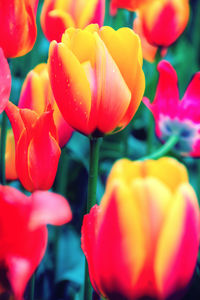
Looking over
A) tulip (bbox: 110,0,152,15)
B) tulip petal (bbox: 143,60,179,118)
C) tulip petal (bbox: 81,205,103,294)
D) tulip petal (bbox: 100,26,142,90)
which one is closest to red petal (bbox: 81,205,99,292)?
tulip petal (bbox: 81,205,103,294)

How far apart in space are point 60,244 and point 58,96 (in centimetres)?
50

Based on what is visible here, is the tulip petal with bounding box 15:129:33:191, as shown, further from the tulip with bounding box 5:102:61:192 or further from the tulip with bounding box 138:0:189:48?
the tulip with bounding box 138:0:189:48

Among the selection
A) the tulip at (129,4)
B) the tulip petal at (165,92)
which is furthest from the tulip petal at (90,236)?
the tulip at (129,4)

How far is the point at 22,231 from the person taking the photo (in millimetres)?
266

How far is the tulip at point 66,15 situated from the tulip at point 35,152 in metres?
0.15

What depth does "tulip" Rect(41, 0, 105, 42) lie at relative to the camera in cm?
49

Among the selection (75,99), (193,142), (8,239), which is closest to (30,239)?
(8,239)

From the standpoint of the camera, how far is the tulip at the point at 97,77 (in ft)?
1.14

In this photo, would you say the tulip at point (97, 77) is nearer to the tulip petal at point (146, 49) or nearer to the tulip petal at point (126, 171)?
the tulip petal at point (126, 171)

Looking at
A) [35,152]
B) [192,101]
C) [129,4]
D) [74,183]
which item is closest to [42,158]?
[35,152]

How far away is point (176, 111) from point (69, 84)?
235 millimetres

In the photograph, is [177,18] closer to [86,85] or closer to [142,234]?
[86,85]

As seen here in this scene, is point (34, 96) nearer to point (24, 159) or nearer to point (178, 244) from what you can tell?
point (24, 159)

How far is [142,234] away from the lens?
0.82ft
